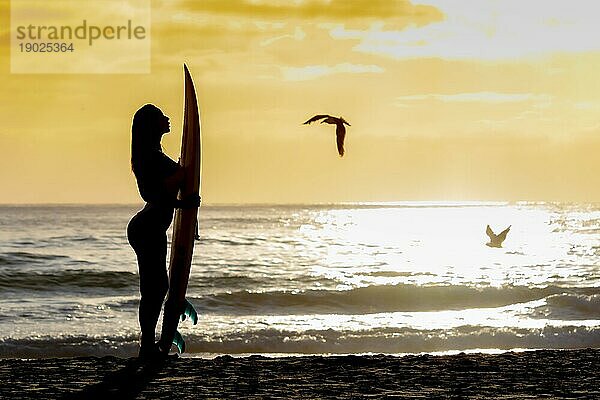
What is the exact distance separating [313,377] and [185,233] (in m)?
1.71

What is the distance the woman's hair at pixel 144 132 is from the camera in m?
7.03

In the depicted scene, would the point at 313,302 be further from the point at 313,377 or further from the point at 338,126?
the point at 313,377

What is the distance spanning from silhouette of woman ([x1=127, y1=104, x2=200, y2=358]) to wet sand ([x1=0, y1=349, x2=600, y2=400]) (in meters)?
0.76

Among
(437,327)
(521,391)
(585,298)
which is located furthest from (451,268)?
(521,391)

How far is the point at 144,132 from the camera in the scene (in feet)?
23.1

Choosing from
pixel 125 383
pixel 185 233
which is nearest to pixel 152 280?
pixel 125 383

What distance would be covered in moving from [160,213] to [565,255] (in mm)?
28045

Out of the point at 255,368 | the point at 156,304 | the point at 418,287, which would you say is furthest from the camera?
the point at 418,287

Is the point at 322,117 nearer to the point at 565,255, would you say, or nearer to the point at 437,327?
the point at 437,327

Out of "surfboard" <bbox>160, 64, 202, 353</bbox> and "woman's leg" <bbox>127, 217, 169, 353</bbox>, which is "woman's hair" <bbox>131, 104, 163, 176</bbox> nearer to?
"woman's leg" <bbox>127, 217, 169, 353</bbox>

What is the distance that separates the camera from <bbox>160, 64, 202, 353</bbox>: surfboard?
25.4 feet

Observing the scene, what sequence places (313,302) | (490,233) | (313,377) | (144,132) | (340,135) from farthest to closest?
(490,233) → (313,302) → (340,135) → (313,377) → (144,132)

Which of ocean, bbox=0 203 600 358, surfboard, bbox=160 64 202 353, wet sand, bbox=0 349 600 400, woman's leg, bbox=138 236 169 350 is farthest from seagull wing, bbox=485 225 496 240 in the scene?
woman's leg, bbox=138 236 169 350

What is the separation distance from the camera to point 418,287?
2066 centimetres
